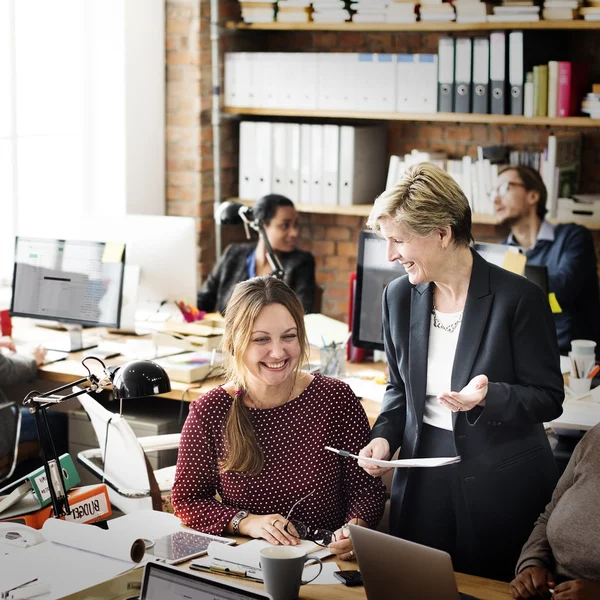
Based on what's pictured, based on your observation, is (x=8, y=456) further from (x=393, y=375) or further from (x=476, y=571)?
(x=476, y=571)

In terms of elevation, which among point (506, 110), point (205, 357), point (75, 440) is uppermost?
point (506, 110)

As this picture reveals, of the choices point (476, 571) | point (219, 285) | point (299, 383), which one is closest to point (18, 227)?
point (219, 285)

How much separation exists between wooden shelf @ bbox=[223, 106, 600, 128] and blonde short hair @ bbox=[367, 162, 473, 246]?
2.61m

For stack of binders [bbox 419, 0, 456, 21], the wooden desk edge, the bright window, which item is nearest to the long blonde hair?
the wooden desk edge

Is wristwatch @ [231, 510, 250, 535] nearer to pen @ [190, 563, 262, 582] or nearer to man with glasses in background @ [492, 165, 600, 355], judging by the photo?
pen @ [190, 563, 262, 582]

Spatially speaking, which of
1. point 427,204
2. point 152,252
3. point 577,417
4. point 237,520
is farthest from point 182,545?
point 152,252

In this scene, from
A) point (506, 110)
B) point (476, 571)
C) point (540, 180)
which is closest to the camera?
point (476, 571)

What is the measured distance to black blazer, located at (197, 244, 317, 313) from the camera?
4.54m

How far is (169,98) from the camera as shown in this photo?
5.32 m

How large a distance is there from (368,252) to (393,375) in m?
1.00

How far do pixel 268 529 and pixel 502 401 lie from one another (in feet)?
1.87

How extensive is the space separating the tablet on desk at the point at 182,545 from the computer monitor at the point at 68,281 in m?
1.70

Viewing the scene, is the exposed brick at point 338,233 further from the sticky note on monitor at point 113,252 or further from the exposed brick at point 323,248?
the sticky note on monitor at point 113,252

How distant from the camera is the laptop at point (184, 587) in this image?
1.57m
